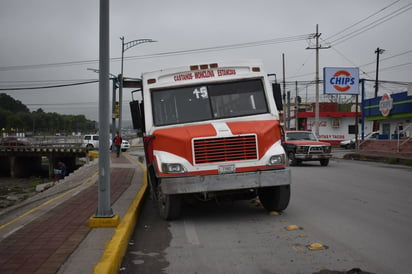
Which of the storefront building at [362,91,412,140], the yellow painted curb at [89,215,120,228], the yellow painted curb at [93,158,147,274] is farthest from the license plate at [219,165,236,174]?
the storefront building at [362,91,412,140]

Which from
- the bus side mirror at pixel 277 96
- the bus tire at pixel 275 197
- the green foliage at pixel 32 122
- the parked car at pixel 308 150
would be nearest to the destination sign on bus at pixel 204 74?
the bus side mirror at pixel 277 96

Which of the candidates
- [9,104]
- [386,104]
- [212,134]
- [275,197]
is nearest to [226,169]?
[212,134]

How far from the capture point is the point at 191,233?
6.90m

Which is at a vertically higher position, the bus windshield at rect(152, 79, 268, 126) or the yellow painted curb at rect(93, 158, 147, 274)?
the bus windshield at rect(152, 79, 268, 126)

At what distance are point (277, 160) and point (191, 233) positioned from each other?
2.00 m

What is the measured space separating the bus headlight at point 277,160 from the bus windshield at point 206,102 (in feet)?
3.71

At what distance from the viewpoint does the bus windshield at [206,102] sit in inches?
319

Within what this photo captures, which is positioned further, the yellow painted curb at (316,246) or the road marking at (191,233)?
the road marking at (191,233)

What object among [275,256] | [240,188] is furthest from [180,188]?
[275,256]

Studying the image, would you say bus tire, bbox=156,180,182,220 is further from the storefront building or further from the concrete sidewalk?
the storefront building

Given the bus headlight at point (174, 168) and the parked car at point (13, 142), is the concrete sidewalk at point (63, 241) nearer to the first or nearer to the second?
the bus headlight at point (174, 168)

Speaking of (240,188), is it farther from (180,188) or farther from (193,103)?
(193,103)

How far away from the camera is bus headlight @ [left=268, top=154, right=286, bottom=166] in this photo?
744 cm

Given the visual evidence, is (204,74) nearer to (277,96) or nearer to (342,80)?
(277,96)
